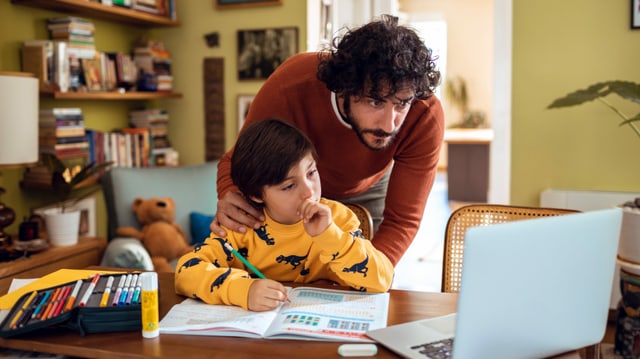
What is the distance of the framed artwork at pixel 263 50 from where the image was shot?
3729 millimetres

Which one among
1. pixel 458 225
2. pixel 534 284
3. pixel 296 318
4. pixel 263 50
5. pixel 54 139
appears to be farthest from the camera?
pixel 263 50

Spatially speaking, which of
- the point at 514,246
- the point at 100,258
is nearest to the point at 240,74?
the point at 100,258

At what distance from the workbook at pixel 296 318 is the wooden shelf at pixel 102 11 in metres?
2.38

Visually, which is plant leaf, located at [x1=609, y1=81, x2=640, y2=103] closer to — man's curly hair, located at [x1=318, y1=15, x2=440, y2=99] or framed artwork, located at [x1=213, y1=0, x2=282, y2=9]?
man's curly hair, located at [x1=318, y1=15, x2=440, y2=99]

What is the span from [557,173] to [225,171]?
2.15m

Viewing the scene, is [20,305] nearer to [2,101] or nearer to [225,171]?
[225,171]

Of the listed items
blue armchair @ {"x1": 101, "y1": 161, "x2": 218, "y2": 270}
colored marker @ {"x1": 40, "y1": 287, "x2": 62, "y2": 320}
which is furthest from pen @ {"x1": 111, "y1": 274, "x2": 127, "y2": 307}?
blue armchair @ {"x1": 101, "y1": 161, "x2": 218, "y2": 270}

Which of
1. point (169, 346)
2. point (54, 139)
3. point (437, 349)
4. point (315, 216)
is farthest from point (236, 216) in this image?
point (54, 139)

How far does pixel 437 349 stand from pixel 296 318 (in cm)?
25

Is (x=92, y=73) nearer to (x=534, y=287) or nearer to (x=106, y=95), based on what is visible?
(x=106, y=95)

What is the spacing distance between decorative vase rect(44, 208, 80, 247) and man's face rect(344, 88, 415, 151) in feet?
5.79

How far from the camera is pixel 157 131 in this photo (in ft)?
12.9

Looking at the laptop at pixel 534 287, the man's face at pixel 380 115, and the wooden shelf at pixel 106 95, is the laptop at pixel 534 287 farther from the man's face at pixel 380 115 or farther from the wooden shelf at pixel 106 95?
the wooden shelf at pixel 106 95

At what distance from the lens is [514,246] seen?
0.86 meters
